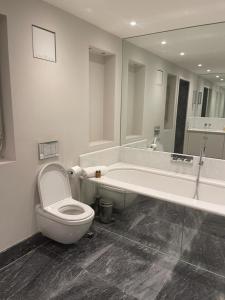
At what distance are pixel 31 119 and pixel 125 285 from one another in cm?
170

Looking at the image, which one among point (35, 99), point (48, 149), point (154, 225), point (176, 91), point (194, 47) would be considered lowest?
point (154, 225)

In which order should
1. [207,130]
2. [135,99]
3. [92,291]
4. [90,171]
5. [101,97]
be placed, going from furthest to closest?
[135,99], [101,97], [207,130], [90,171], [92,291]

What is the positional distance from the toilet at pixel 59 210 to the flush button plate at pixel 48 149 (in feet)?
0.35

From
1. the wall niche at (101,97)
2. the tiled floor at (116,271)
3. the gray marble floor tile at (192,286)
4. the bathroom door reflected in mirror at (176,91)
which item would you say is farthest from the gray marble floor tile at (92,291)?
the bathroom door reflected in mirror at (176,91)

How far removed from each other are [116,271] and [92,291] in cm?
30

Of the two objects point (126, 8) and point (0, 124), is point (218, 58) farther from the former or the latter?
point (0, 124)

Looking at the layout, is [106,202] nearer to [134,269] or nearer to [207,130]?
[134,269]

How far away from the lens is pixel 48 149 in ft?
7.55

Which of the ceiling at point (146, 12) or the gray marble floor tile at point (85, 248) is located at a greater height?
the ceiling at point (146, 12)

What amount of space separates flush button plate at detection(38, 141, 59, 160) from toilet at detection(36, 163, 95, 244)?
0.35ft

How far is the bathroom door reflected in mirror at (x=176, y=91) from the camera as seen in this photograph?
2.68m

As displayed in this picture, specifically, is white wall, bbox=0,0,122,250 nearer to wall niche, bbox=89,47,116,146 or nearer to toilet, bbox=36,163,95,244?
toilet, bbox=36,163,95,244

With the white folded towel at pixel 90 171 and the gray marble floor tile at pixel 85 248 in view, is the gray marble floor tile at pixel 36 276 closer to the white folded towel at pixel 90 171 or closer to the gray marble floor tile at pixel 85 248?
the gray marble floor tile at pixel 85 248

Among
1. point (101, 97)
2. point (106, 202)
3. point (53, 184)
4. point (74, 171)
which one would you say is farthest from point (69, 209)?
point (101, 97)
